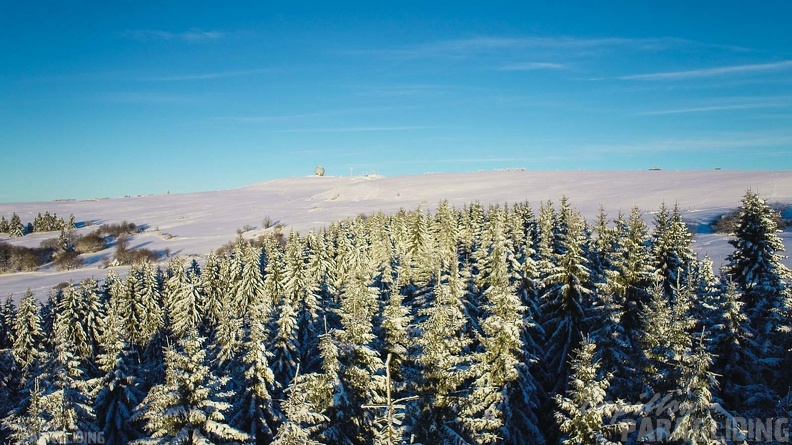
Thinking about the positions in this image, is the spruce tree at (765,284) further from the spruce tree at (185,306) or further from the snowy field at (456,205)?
the spruce tree at (185,306)

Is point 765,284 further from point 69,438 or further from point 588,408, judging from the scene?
point 69,438

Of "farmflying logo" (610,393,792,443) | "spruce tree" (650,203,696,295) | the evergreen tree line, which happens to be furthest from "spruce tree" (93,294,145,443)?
the evergreen tree line

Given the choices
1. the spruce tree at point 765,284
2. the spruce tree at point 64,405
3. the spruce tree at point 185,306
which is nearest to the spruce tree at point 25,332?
the spruce tree at point 185,306

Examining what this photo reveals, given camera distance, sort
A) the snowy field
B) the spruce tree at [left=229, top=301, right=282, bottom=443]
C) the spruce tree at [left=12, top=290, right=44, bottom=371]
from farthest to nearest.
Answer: the snowy field
the spruce tree at [left=12, top=290, right=44, bottom=371]
the spruce tree at [left=229, top=301, right=282, bottom=443]

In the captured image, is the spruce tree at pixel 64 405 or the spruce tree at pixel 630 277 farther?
the spruce tree at pixel 630 277

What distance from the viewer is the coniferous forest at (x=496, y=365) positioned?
1523 centimetres

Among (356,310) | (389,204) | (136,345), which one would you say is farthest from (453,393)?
(389,204)

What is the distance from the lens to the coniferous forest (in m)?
15.2

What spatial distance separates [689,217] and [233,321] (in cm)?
9163

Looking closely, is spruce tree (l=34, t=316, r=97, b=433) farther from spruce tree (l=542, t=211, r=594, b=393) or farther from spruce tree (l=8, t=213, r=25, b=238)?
spruce tree (l=8, t=213, r=25, b=238)

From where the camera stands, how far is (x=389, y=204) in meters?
177

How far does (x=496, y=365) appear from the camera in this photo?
18828 millimetres

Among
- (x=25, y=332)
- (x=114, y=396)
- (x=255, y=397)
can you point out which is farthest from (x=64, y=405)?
(x=25, y=332)

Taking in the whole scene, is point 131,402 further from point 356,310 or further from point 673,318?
point 673,318
